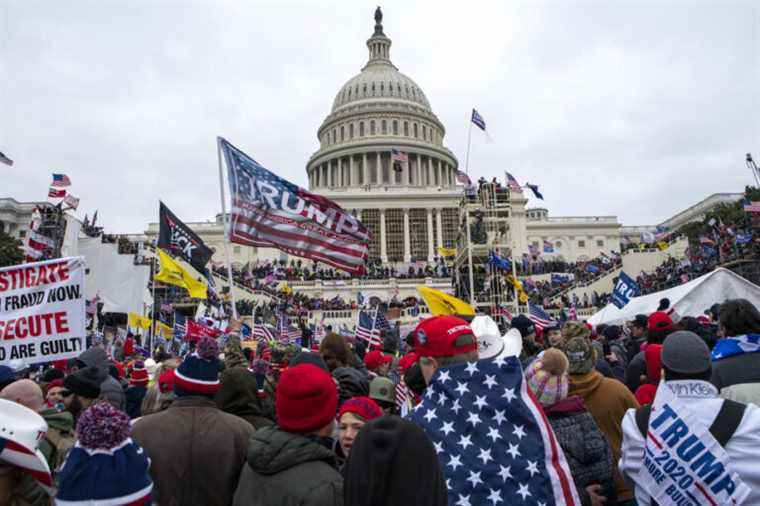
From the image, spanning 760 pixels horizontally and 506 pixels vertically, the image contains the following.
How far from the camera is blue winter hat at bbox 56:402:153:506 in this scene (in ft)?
8.39

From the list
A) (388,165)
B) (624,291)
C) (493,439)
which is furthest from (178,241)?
(388,165)

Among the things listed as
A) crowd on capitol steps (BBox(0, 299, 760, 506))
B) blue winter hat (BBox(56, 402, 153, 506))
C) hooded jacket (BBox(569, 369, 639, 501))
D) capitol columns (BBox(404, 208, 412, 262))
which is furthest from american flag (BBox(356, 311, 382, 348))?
capitol columns (BBox(404, 208, 412, 262))

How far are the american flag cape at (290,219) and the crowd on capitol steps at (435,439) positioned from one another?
6.54 metres

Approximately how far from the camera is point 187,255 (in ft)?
45.4

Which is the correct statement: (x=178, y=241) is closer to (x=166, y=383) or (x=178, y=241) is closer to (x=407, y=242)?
(x=166, y=383)

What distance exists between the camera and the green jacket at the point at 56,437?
12.7ft

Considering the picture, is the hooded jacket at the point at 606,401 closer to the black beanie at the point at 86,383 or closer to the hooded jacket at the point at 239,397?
the hooded jacket at the point at 239,397

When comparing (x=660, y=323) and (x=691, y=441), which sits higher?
(x=660, y=323)

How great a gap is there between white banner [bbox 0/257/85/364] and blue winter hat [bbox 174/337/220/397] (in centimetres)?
332

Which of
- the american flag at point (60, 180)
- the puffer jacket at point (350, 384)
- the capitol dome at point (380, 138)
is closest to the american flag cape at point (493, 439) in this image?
the puffer jacket at point (350, 384)

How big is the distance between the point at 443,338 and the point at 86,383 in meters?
3.39

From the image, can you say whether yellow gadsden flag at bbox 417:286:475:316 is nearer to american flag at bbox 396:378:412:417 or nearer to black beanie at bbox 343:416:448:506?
american flag at bbox 396:378:412:417

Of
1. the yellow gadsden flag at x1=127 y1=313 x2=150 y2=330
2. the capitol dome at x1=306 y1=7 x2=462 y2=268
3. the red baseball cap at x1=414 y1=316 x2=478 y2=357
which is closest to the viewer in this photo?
the red baseball cap at x1=414 y1=316 x2=478 y2=357

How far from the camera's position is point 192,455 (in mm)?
3594
